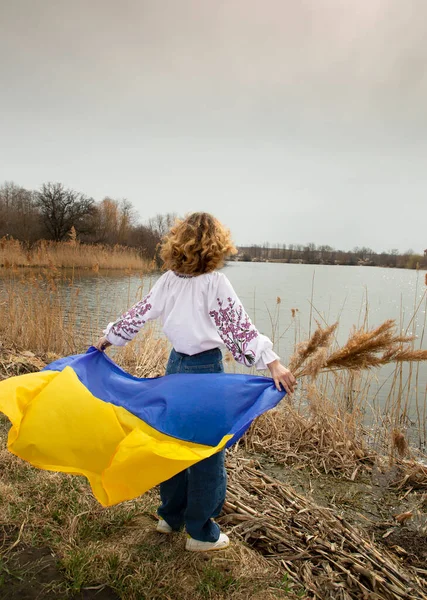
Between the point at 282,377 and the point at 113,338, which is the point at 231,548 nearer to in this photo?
the point at 282,377

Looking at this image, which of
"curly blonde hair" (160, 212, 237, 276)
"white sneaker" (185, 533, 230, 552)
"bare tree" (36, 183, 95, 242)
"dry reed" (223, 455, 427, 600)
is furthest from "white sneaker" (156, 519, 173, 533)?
"bare tree" (36, 183, 95, 242)

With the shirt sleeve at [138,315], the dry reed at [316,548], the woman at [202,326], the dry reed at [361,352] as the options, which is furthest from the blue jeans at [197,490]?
the dry reed at [361,352]

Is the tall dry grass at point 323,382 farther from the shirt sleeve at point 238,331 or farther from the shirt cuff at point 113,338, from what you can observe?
the shirt cuff at point 113,338

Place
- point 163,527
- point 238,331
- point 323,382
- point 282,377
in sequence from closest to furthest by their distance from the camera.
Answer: point 282,377 < point 238,331 < point 163,527 < point 323,382

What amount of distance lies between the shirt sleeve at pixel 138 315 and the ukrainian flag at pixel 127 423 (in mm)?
365

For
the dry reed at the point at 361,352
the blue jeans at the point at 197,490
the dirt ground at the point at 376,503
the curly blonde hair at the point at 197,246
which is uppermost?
the curly blonde hair at the point at 197,246

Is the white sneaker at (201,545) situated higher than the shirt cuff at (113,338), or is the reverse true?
the shirt cuff at (113,338)

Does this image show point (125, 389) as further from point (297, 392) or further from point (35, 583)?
point (297, 392)

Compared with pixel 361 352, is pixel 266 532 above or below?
below

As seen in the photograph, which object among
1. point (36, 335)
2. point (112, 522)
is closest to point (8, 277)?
point (36, 335)

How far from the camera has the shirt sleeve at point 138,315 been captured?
7.68 ft

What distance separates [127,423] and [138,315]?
64 centimetres

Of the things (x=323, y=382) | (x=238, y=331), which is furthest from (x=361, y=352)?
(x=323, y=382)

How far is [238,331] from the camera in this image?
6.89 feet
